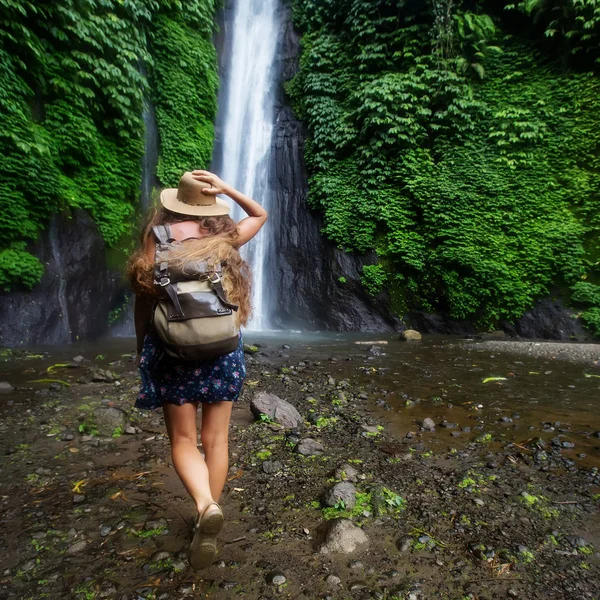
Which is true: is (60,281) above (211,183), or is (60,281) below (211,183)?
below

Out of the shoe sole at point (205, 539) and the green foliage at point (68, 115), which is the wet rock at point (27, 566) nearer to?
the shoe sole at point (205, 539)

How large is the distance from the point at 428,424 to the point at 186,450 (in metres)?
2.40

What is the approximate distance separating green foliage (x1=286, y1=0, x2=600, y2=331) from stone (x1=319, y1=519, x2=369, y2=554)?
10.2 meters

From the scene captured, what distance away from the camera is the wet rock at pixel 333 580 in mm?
1637

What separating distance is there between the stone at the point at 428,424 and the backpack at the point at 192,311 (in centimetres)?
242

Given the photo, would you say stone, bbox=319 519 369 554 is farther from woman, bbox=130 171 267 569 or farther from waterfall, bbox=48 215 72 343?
waterfall, bbox=48 215 72 343

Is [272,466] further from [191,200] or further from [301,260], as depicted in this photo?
[301,260]

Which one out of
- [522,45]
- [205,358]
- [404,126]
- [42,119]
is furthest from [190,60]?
[205,358]

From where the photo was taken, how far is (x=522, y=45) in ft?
37.7

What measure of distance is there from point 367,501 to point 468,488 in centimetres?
69

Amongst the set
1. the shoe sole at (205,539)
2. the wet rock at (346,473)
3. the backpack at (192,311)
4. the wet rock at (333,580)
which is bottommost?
the wet rock at (346,473)

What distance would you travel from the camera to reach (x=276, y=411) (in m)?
3.48

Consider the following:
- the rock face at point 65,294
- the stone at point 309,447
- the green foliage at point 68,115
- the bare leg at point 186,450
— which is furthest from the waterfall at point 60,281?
the bare leg at point 186,450

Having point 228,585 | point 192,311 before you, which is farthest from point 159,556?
point 192,311
